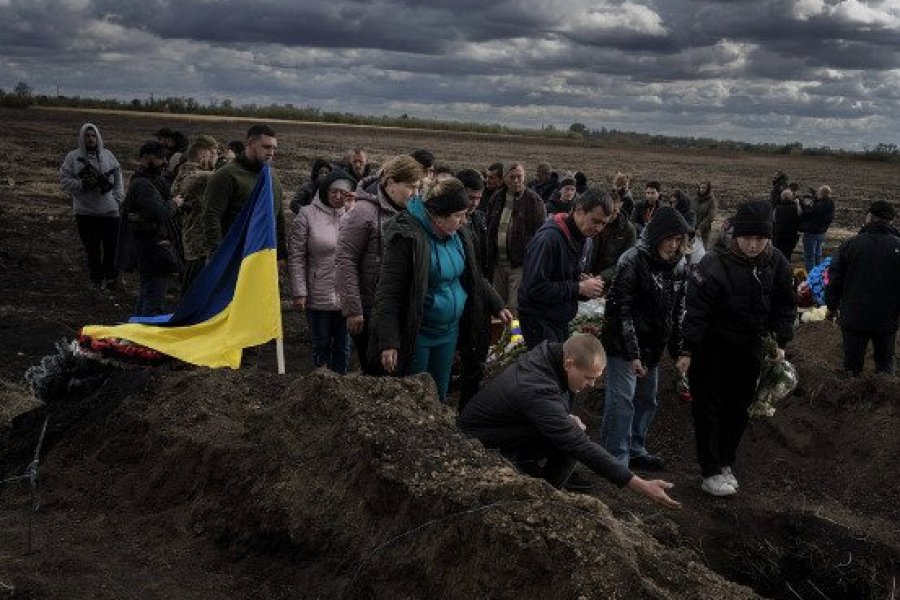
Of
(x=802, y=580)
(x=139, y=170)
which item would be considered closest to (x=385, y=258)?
(x=802, y=580)

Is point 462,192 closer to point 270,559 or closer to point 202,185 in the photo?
point 270,559

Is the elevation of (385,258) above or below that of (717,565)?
above

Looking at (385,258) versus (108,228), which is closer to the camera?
(385,258)

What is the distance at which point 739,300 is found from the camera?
5723 millimetres

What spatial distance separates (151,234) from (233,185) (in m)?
1.53

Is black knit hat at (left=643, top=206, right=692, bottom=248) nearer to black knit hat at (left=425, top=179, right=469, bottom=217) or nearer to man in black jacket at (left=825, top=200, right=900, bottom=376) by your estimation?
black knit hat at (left=425, top=179, right=469, bottom=217)

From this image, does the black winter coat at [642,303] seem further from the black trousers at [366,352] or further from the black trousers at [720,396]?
the black trousers at [366,352]

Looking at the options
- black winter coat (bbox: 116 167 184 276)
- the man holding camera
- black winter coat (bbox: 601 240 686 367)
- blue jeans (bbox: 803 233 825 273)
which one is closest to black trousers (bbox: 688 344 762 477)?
black winter coat (bbox: 601 240 686 367)

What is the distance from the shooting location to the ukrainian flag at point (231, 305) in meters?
6.90

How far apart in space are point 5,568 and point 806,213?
539 inches

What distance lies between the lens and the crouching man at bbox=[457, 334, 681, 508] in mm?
4645

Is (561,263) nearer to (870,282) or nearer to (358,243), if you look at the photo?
(358,243)

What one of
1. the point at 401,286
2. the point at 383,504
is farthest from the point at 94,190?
the point at 383,504

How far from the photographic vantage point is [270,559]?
4242 millimetres
